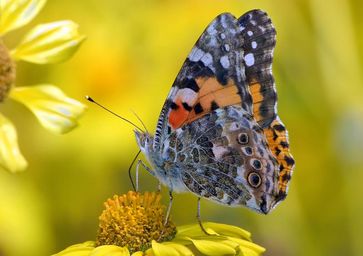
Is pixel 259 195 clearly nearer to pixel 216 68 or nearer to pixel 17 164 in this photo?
pixel 216 68

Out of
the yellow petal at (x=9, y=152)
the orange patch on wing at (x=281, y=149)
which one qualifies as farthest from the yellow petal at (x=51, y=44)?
the orange patch on wing at (x=281, y=149)

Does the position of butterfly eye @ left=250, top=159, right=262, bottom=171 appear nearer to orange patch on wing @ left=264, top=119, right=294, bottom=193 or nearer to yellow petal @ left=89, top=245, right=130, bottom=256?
orange patch on wing @ left=264, top=119, right=294, bottom=193

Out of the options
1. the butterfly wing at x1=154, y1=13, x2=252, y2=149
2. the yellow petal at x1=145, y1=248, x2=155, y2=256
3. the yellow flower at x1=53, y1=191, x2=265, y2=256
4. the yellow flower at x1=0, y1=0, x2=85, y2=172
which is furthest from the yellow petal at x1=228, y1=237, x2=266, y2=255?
the yellow flower at x1=0, y1=0, x2=85, y2=172

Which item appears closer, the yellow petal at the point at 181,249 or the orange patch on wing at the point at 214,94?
the yellow petal at the point at 181,249

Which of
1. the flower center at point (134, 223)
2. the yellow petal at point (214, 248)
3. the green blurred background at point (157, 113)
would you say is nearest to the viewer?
Answer: the yellow petal at point (214, 248)

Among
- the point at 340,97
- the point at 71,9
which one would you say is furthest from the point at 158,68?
the point at 340,97

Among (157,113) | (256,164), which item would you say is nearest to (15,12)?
(256,164)

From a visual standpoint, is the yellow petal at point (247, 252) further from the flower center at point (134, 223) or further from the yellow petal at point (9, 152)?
the yellow petal at point (9, 152)
